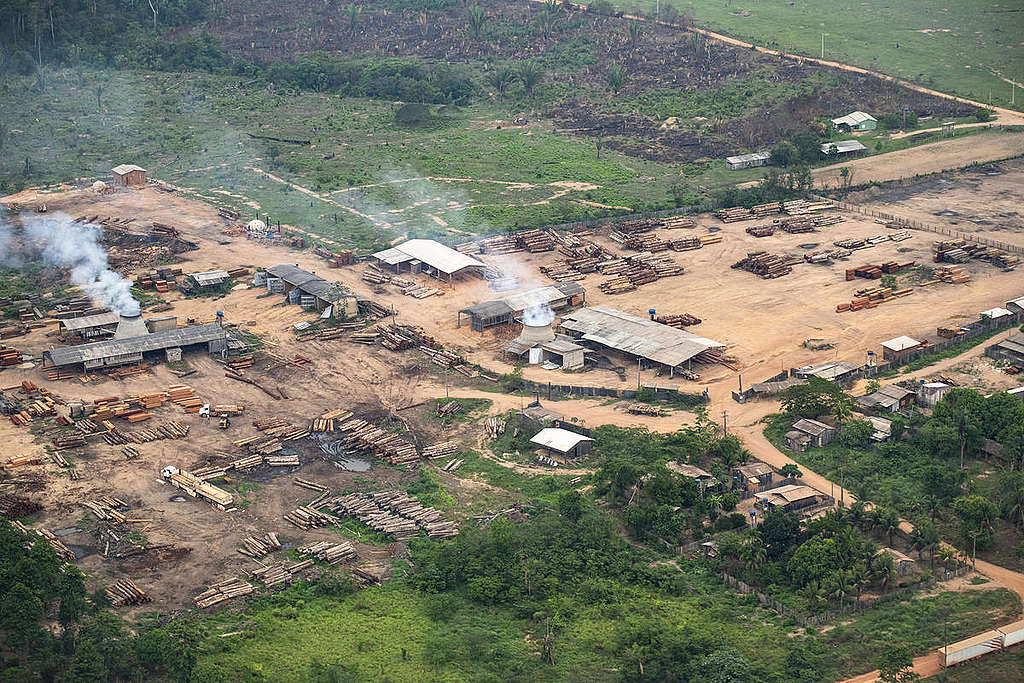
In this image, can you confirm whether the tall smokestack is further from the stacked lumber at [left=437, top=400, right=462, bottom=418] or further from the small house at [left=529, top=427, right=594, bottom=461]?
the small house at [left=529, top=427, right=594, bottom=461]

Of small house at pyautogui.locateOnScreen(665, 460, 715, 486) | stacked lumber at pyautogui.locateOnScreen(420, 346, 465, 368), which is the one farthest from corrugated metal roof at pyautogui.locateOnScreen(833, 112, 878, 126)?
small house at pyautogui.locateOnScreen(665, 460, 715, 486)

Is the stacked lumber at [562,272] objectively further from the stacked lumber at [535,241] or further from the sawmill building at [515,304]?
the sawmill building at [515,304]

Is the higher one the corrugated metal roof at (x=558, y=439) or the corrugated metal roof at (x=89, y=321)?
the corrugated metal roof at (x=89, y=321)

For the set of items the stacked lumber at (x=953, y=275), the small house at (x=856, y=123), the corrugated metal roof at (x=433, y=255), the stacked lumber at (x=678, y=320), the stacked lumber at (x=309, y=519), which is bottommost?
the stacked lumber at (x=309, y=519)

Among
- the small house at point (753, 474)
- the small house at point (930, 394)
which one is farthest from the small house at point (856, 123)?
the small house at point (753, 474)

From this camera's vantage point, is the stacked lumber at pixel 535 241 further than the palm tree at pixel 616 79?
No

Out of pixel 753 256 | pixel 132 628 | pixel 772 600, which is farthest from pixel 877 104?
pixel 132 628

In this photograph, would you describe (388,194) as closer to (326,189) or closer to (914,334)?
(326,189)

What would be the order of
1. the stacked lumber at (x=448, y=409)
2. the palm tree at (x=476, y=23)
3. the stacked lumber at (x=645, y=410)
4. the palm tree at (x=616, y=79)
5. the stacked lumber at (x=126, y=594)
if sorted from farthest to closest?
the palm tree at (x=476, y=23)
the palm tree at (x=616, y=79)
the stacked lumber at (x=448, y=409)
the stacked lumber at (x=645, y=410)
the stacked lumber at (x=126, y=594)
